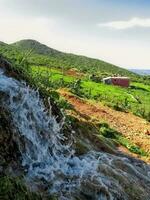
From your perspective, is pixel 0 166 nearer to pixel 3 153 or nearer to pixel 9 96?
pixel 3 153

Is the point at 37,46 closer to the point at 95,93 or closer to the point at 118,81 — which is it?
the point at 118,81

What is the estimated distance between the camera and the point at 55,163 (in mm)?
8797

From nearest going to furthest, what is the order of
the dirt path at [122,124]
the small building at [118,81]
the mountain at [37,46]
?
the dirt path at [122,124]
the small building at [118,81]
the mountain at [37,46]

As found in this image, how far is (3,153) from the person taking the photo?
7.93 m

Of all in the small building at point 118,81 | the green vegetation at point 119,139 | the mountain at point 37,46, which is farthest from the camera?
the mountain at point 37,46

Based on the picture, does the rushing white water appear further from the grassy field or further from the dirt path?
the grassy field

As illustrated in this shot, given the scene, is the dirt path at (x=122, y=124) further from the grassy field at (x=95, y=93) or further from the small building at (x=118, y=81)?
the small building at (x=118, y=81)

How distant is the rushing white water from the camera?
8.18m

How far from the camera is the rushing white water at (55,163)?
8180mm

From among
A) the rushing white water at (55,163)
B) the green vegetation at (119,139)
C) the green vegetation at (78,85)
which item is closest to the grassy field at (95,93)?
the green vegetation at (78,85)

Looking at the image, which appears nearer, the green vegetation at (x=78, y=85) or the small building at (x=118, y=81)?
the green vegetation at (x=78, y=85)

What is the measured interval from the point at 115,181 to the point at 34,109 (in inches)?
82.9

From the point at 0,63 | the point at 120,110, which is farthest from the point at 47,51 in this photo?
the point at 0,63

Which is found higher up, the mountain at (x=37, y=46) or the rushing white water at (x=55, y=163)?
the rushing white water at (x=55, y=163)
